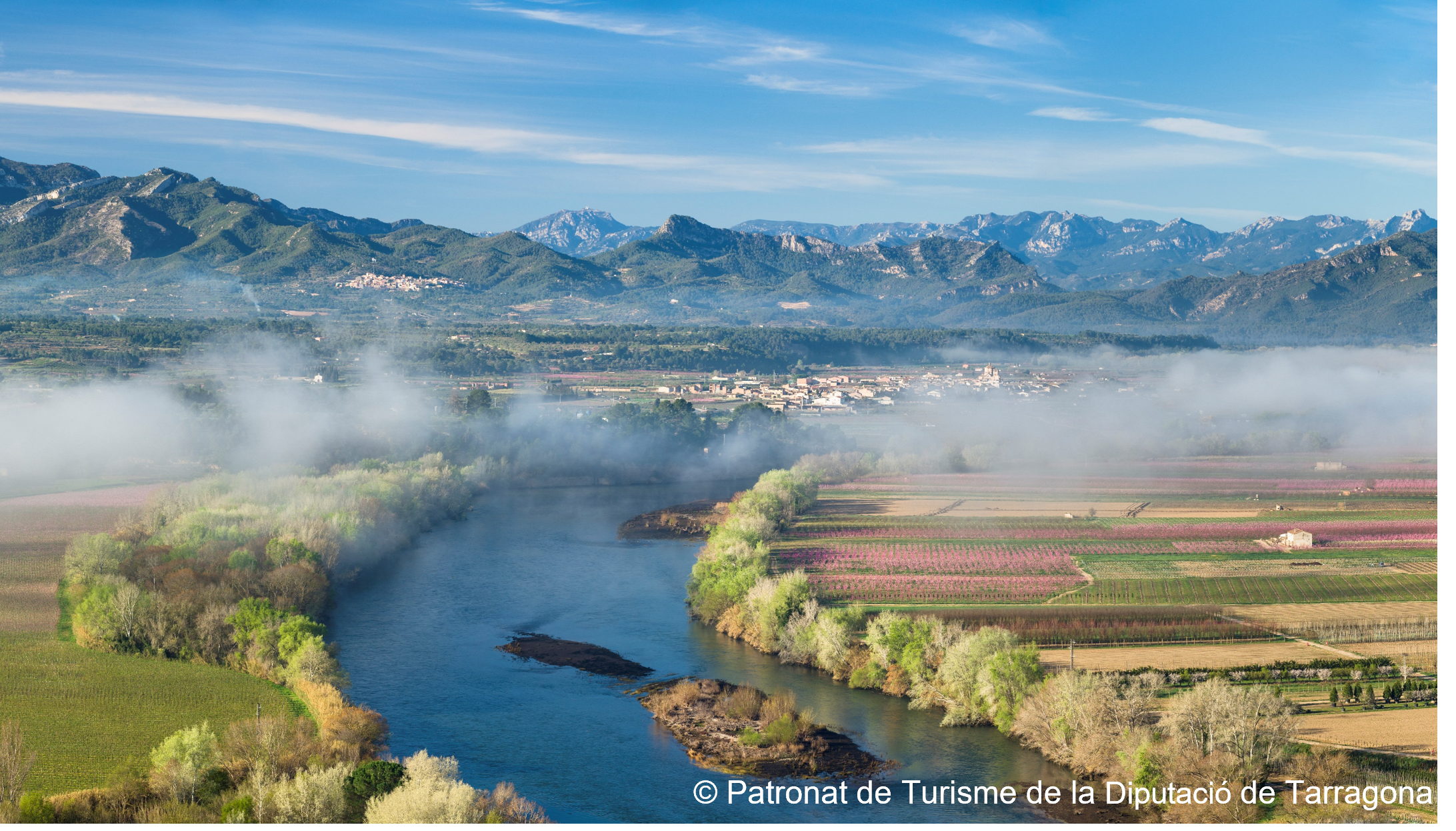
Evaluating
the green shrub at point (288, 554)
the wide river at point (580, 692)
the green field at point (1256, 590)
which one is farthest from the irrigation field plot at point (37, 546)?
the green field at point (1256, 590)

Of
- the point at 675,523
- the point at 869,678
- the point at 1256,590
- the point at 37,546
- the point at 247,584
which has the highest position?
the point at 1256,590

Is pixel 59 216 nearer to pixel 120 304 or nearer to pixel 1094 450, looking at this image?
pixel 120 304

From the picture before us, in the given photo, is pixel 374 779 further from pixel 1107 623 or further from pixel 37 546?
pixel 37 546

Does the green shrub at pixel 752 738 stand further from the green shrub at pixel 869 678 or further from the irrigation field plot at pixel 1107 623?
the irrigation field plot at pixel 1107 623

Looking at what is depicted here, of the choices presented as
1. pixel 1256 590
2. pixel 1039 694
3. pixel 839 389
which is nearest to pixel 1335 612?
pixel 1256 590

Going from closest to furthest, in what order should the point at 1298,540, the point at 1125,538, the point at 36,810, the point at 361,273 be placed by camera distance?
the point at 36,810, the point at 1298,540, the point at 1125,538, the point at 361,273

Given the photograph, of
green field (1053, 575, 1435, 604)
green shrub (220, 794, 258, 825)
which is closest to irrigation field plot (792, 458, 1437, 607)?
green field (1053, 575, 1435, 604)
